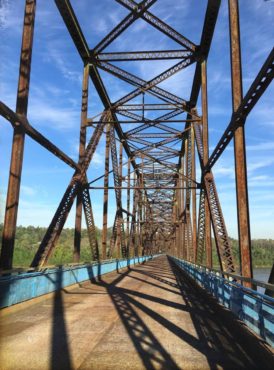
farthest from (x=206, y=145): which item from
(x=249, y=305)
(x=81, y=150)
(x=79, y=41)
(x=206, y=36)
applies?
→ (x=249, y=305)

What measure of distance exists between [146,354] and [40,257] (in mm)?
8346

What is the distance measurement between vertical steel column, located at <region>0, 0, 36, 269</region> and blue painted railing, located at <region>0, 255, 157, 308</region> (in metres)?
0.72

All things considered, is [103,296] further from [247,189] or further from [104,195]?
[104,195]

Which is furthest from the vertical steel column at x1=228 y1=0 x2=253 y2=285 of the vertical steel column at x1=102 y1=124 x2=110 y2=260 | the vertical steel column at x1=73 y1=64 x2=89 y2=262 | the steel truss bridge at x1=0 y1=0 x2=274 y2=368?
the vertical steel column at x1=102 y1=124 x2=110 y2=260

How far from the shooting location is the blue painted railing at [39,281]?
866cm

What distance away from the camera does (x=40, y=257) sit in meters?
12.8

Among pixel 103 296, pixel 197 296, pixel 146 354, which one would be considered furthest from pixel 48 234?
pixel 146 354

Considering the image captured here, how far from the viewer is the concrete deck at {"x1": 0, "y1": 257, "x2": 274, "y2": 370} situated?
511 centimetres

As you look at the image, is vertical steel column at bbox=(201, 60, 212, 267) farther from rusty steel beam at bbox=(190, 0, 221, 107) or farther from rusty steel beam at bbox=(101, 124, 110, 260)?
rusty steel beam at bbox=(101, 124, 110, 260)

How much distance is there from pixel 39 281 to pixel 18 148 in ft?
14.5

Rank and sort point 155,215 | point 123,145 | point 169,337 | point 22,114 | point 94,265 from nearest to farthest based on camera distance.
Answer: point 169,337 < point 22,114 < point 94,265 < point 123,145 < point 155,215

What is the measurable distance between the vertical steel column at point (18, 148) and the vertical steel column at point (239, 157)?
22.0ft

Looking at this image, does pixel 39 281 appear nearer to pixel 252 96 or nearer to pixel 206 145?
pixel 252 96

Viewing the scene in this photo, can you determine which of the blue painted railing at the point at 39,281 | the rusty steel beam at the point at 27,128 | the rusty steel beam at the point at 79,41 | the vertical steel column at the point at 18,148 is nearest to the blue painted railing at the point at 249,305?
the blue painted railing at the point at 39,281
